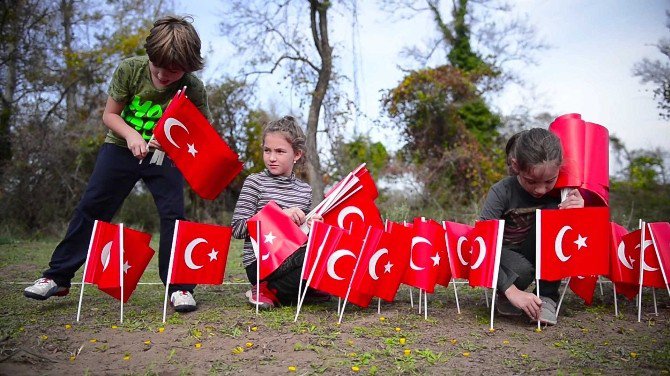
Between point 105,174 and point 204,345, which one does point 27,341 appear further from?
point 105,174

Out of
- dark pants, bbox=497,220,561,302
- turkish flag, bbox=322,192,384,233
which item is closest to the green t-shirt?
turkish flag, bbox=322,192,384,233

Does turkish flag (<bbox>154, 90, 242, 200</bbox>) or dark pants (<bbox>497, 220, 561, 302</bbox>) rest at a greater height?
turkish flag (<bbox>154, 90, 242, 200</bbox>)

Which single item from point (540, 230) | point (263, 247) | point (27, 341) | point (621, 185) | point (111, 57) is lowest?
point (27, 341)

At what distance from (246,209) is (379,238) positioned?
0.89 metres

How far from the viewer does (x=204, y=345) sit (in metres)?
2.48

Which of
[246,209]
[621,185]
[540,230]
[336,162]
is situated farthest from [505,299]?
[621,185]

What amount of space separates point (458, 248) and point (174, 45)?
77.1 inches

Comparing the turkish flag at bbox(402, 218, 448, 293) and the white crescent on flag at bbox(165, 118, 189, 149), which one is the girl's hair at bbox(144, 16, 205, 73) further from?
the turkish flag at bbox(402, 218, 448, 293)

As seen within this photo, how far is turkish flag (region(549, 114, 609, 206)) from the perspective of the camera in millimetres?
3154

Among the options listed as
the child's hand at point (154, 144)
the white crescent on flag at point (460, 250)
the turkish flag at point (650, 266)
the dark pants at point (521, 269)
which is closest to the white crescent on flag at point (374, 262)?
the white crescent on flag at point (460, 250)

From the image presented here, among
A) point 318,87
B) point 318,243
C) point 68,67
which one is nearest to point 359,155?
point 318,87

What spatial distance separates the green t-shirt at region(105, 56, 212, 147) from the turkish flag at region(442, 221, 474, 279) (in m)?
1.85

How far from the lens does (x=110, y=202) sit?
3.40 metres

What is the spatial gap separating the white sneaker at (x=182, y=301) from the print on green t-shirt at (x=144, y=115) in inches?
37.2
